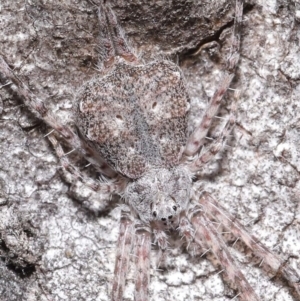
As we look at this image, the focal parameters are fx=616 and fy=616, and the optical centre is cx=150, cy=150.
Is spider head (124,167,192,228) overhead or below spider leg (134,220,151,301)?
overhead

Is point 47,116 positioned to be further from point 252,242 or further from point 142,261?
point 252,242

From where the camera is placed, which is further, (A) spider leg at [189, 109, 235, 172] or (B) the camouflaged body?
(A) spider leg at [189, 109, 235, 172]

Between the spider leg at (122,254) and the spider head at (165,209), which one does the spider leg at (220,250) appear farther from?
the spider leg at (122,254)

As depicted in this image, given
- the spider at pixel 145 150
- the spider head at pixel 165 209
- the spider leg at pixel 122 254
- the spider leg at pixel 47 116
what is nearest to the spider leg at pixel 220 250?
the spider at pixel 145 150

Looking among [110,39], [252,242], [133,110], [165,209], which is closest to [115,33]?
[110,39]

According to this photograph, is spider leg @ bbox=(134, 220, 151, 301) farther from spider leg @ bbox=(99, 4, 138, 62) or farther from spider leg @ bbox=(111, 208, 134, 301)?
spider leg @ bbox=(99, 4, 138, 62)

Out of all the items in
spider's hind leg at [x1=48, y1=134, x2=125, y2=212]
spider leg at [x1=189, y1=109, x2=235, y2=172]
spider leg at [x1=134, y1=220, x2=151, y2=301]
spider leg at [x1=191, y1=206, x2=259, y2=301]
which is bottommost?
spider leg at [x1=134, y1=220, x2=151, y2=301]

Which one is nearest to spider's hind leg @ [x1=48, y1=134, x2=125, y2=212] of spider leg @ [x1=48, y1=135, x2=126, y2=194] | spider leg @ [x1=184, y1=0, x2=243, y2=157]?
spider leg @ [x1=48, y1=135, x2=126, y2=194]
